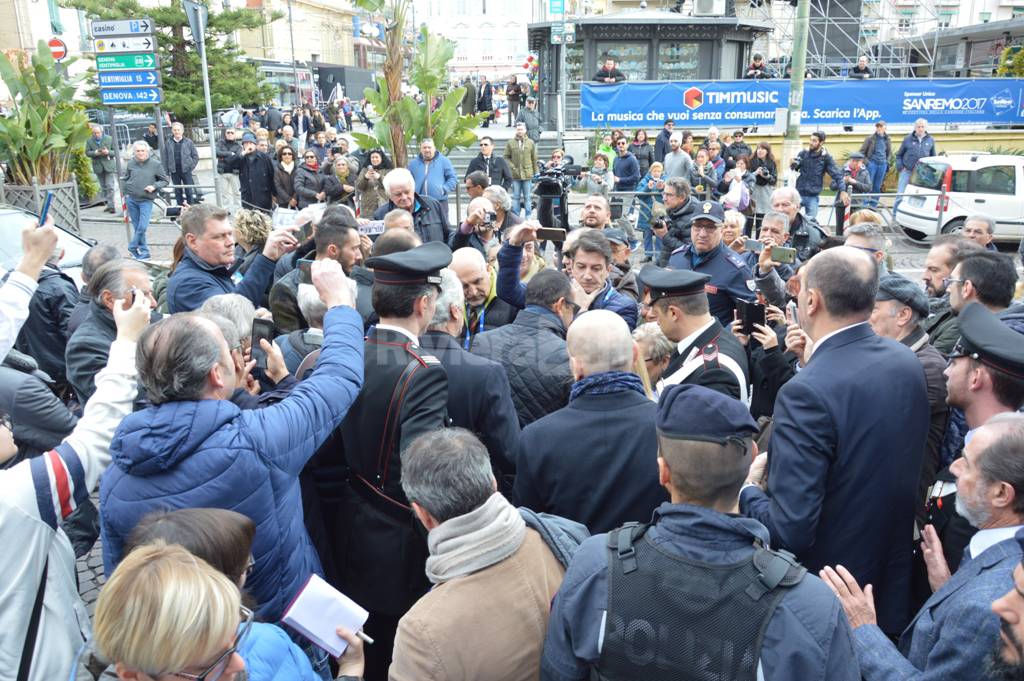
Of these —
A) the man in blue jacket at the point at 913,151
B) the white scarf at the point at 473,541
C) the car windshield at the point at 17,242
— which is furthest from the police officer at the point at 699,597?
the man in blue jacket at the point at 913,151

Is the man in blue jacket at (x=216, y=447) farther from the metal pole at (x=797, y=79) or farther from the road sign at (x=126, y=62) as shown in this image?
the metal pole at (x=797, y=79)

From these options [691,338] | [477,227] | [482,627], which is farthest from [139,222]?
[482,627]

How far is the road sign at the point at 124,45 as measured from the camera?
13484mm

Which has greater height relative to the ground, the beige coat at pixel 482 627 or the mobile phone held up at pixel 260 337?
the mobile phone held up at pixel 260 337

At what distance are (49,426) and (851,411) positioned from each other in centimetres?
358

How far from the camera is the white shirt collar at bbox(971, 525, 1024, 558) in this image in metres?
2.28

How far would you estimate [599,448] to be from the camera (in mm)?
2875

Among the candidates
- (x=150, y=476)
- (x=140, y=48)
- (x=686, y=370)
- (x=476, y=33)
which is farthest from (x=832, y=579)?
(x=476, y=33)

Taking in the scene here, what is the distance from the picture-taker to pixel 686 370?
12.1 ft

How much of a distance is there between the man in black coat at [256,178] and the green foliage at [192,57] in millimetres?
9530

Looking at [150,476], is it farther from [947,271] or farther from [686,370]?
[947,271]

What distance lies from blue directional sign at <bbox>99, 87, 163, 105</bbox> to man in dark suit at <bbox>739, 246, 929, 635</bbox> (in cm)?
1347

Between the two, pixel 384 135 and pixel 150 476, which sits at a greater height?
pixel 384 135

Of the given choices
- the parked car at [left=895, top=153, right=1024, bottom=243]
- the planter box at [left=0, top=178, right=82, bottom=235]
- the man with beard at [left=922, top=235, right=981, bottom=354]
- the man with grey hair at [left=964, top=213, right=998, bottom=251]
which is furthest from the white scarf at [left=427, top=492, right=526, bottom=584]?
the parked car at [left=895, top=153, right=1024, bottom=243]
